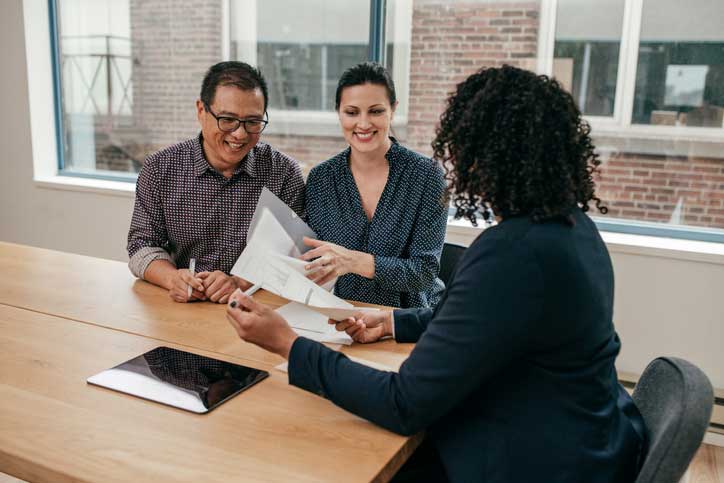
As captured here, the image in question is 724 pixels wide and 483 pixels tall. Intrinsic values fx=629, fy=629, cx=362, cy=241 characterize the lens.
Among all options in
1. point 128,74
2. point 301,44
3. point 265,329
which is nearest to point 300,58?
point 301,44

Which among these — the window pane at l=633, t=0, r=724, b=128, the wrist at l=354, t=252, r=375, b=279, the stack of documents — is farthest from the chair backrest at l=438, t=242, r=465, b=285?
the window pane at l=633, t=0, r=724, b=128

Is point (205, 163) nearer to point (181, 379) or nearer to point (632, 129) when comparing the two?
point (181, 379)

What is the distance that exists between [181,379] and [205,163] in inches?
39.8

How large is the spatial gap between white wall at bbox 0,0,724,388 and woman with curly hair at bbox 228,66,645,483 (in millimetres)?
1868

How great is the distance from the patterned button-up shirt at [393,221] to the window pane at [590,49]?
1324mm

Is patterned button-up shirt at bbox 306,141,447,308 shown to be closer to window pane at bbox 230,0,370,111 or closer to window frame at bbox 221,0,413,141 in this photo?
window frame at bbox 221,0,413,141

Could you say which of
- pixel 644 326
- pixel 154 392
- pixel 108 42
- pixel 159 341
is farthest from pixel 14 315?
pixel 108 42

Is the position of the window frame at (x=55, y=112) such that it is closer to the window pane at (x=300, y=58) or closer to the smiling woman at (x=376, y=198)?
the window pane at (x=300, y=58)

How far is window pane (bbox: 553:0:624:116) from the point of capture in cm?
303

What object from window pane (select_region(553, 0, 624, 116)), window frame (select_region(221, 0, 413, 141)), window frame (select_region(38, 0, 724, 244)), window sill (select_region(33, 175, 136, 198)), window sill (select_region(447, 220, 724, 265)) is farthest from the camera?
window sill (select_region(33, 175, 136, 198))

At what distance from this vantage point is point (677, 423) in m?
0.99

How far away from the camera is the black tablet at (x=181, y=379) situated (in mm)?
1221

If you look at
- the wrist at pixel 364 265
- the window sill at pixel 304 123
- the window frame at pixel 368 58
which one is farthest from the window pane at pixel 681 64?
the wrist at pixel 364 265

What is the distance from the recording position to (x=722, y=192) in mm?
2930
